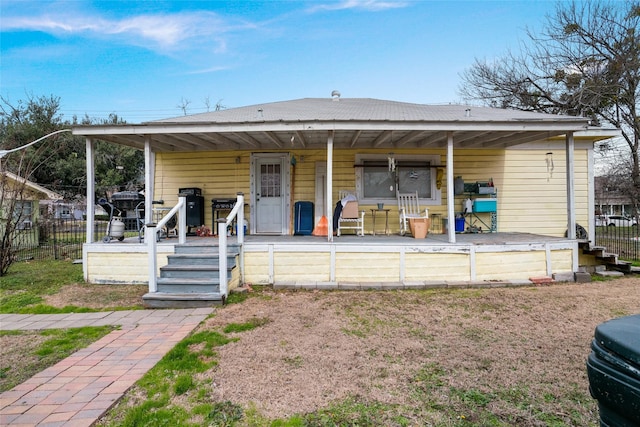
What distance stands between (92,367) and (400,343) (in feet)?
9.16

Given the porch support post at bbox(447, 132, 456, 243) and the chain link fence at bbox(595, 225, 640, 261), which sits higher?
the porch support post at bbox(447, 132, 456, 243)

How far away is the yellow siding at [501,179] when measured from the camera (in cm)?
777

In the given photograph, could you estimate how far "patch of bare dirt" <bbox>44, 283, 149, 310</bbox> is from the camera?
4750 mm

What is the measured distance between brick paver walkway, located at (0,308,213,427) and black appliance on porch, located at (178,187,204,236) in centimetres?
332

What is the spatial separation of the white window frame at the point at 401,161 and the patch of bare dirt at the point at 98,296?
4.81 m

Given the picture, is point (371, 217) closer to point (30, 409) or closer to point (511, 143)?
point (511, 143)

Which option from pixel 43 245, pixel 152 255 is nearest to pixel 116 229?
pixel 152 255

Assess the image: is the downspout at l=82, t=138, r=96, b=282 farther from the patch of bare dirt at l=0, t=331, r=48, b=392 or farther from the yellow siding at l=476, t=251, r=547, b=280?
the yellow siding at l=476, t=251, r=547, b=280

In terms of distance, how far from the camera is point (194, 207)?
745cm

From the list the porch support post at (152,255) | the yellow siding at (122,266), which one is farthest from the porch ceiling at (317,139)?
the yellow siding at (122,266)

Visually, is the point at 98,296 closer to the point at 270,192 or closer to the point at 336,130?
the point at 270,192

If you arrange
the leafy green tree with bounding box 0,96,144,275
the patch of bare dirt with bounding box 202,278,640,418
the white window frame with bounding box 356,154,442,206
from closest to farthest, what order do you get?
the patch of bare dirt with bounding box 202,278,640,418 < the white window frame with bounding box 356,154,442,206 < the leafy green tree with bounding box 0,96,144,275

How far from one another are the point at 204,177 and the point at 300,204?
2434 mm

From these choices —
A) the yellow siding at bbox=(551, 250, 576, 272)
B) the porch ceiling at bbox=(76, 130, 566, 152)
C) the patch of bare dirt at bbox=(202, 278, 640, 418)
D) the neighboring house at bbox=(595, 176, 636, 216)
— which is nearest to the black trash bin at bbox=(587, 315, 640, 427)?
the patch of bare dirt at bbox=(202, 278, 640, 418)
